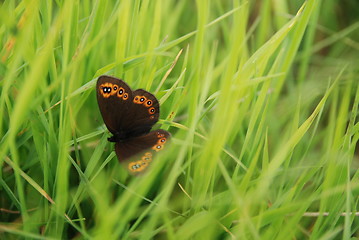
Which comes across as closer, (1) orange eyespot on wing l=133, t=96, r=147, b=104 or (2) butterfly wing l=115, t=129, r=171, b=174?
(2) butterfly wing l=115, t=129, r=171, b=174

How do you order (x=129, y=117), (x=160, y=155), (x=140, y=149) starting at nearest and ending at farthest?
(x=160, y=155), (x=140, y=149), (x=129, y=117)

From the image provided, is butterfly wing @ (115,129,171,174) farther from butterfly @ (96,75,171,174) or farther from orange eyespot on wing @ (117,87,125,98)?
orange eyespot on wing @ (117,87,125,98)

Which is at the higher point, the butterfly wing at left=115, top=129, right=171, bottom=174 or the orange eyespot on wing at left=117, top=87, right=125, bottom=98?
the orange eyespot on wing at left=117, top=87, right=125, bottom=98

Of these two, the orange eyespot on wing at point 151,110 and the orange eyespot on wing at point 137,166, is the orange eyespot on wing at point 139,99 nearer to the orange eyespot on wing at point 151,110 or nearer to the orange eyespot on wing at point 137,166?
the orange eyespot on wing at point 151,110

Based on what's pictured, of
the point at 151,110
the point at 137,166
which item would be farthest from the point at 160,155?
the point at 151,110

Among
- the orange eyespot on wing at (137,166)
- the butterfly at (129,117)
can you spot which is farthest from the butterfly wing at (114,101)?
the orange eyespot on wing at (137,166)

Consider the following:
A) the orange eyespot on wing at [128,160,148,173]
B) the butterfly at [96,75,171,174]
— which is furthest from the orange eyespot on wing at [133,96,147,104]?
the orange eyespot on wing at [128,160,148,173]

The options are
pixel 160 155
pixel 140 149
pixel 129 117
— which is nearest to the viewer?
pixel 160 155

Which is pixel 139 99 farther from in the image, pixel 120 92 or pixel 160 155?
pixel 160 155
